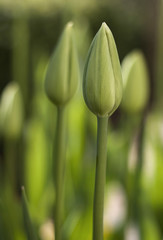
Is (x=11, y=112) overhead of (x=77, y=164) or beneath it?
overhead

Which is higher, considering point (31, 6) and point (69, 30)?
point (31, 6)

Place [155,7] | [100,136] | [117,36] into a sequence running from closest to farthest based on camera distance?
[100,136] < [155,7] < [117,36]

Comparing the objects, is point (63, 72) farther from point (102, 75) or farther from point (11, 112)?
point (11, 112)

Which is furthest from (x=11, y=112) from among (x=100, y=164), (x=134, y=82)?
(x=100, y=164)

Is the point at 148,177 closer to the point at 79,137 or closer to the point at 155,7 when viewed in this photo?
the point at 79,137

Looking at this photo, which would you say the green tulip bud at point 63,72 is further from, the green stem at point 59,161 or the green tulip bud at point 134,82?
the green tulip bud at point 134,82

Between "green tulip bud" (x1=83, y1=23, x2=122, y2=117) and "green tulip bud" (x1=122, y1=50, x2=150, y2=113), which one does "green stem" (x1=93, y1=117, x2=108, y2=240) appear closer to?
"green tulip bud" (x1=83, y1=23, x2=122, y2=117)

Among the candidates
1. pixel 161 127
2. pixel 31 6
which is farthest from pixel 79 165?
pixel 31 6
